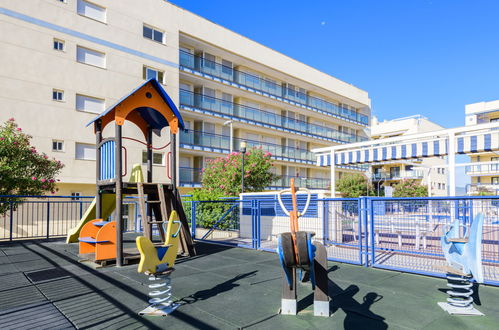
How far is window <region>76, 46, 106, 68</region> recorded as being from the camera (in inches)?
824

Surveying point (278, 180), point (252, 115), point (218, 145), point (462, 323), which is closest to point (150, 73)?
point (218, 145)

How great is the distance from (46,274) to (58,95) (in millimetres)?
16437

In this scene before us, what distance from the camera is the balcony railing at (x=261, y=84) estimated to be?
2809 centimetres

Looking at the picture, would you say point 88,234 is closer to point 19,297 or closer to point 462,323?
point 19,297

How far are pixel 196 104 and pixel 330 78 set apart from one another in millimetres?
20523

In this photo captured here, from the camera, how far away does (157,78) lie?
82.5 ft

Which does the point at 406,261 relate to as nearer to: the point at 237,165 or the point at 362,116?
the point at 237,165

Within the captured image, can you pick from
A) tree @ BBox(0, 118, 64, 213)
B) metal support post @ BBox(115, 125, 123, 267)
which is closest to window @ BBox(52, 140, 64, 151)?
tree @ BBox(0, 118, 64, 213)

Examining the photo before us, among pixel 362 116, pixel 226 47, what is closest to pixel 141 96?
pixel 226 47

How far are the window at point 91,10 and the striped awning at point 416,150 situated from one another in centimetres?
1675

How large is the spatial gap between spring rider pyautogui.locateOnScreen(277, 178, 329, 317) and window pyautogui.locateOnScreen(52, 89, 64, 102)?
64.6 feet

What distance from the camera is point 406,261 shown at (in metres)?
7.56

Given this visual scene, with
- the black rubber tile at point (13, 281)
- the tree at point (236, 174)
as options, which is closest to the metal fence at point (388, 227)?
the black rubber tile at point (13, 281)

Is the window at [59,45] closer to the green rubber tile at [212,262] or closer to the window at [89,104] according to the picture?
the window at [89,104]
